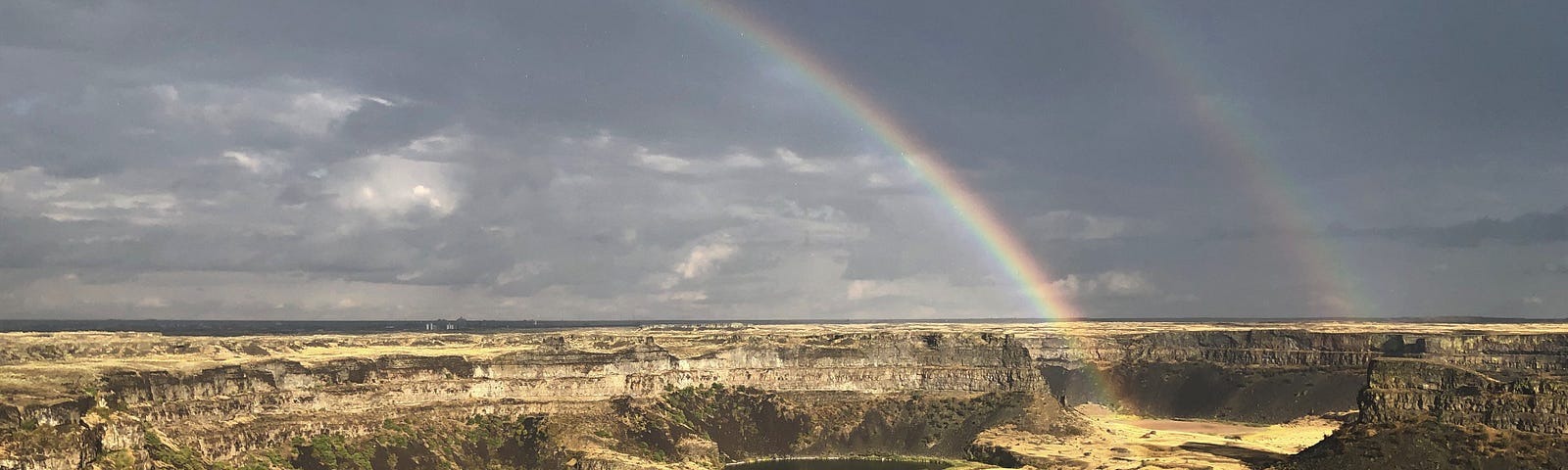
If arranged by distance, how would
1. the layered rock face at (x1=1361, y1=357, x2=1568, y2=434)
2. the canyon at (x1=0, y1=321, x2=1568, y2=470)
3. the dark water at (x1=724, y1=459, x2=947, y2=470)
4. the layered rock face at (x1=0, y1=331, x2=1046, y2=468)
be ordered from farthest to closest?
the dark water at (x1=724, y1=459, x2=947, y2=470), the layered rock face at (x1=1361, y1=357, x2=1568, y2=434), the canyon at (x1=0, y1=321, x2=1568, y2=470), the layered rock face at (x1=0, y1=331, x2=1046, y2=468)

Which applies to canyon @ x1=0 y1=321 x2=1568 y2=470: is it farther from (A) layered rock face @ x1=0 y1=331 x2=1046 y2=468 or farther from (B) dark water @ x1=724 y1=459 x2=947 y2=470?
(B) dark water @ x1=724 y1=459 x2=947 y2=470

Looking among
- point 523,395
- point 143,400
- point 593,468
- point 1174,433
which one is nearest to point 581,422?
point 523,395

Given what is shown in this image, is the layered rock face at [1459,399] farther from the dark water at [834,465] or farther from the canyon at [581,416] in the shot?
the dark water at [834,465]

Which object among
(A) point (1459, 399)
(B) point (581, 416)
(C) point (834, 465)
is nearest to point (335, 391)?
(B) point (581, 416)

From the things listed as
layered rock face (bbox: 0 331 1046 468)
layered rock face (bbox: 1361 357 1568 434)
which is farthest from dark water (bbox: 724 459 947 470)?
layered rock face (bbox: 1361 357 1568 434)

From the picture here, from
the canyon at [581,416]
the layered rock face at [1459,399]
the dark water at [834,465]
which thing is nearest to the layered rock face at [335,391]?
the canyon at [581,416]

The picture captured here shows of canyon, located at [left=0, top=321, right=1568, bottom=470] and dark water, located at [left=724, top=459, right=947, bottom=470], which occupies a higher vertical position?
canyon, located at [left=0, top=321, right=1568, bottom=470]

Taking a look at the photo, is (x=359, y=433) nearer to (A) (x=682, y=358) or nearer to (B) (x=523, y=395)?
(B) (x=523, y=395)

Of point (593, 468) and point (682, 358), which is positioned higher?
point (682, 358)

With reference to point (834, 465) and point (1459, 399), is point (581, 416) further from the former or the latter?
point (1459, 399)
